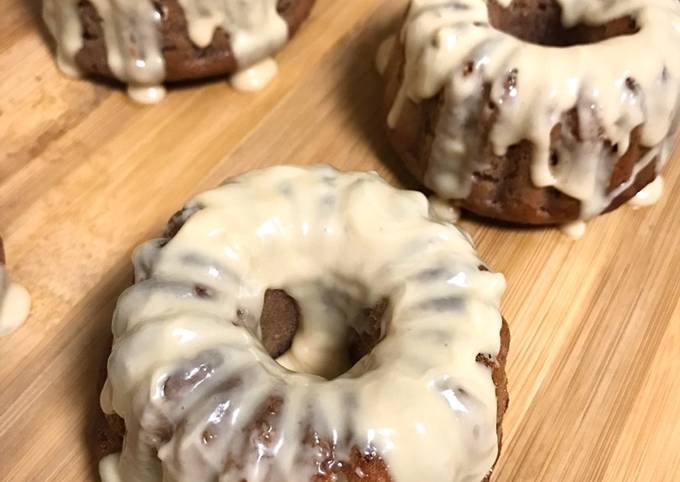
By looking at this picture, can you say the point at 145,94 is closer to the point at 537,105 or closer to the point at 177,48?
the point at 177,48

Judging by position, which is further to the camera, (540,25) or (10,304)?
(540,25)

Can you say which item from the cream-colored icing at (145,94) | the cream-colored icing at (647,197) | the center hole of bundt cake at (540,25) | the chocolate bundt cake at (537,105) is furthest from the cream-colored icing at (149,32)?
the cream-colored icing at (647,197)

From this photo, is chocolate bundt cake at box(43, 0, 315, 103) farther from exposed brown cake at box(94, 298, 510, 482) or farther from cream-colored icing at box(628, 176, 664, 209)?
cream-colored icing at box(628, 176, 664, 209)

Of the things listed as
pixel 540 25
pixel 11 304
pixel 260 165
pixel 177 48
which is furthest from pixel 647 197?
pixel 11 304

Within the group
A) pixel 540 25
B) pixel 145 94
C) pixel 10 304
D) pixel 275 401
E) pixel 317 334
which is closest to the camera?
pixel 275 401

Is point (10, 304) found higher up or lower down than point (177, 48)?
lower down

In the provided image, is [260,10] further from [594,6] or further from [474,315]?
[474,315]

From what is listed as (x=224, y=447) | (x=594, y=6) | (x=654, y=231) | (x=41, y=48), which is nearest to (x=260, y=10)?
(x=41, y=48)
